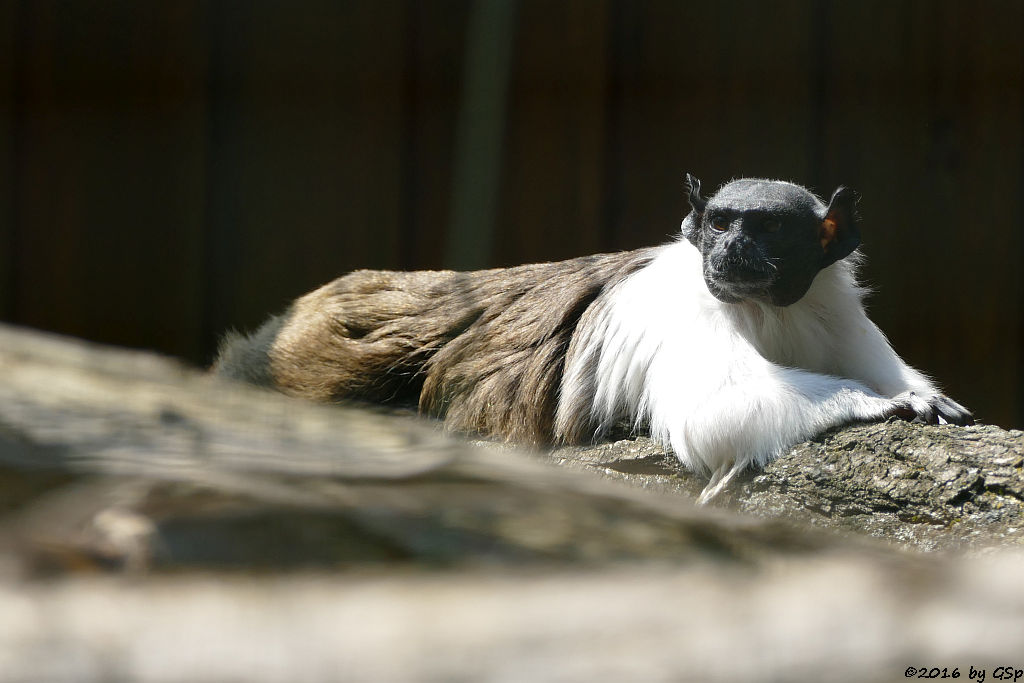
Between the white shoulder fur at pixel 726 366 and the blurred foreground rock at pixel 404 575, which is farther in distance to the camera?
the white shoulder fur at pixel 726 366

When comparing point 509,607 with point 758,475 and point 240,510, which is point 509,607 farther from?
point 758,475

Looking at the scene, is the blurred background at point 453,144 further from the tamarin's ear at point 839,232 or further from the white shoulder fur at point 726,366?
the tamarin's ear at point 839,232

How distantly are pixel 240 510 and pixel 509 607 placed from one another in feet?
0.69

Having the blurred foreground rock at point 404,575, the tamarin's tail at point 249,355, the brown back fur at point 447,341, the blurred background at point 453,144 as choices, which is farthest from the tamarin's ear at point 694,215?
the blurred foreground rock at point 404,575

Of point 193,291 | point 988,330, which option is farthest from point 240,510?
point 988,330

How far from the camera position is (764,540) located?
78 centimetres

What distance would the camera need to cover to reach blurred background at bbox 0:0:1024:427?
5078 mm

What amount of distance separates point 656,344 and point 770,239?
0.55 metres

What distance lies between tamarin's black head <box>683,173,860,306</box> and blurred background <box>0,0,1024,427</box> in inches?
57.4

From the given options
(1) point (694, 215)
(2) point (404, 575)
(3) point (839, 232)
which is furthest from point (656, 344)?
(2) point (404, 575)

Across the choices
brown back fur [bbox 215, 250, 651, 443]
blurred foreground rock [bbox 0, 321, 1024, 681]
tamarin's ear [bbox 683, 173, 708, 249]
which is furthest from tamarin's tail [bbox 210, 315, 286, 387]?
blurred foreground rock [bbox 0, 321, 1024, 681]

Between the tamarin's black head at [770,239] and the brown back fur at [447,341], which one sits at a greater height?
the tamarin's black head at [770,239]

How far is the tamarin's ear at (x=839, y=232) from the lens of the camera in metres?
3.95

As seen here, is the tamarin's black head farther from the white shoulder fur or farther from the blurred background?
the blurred background
